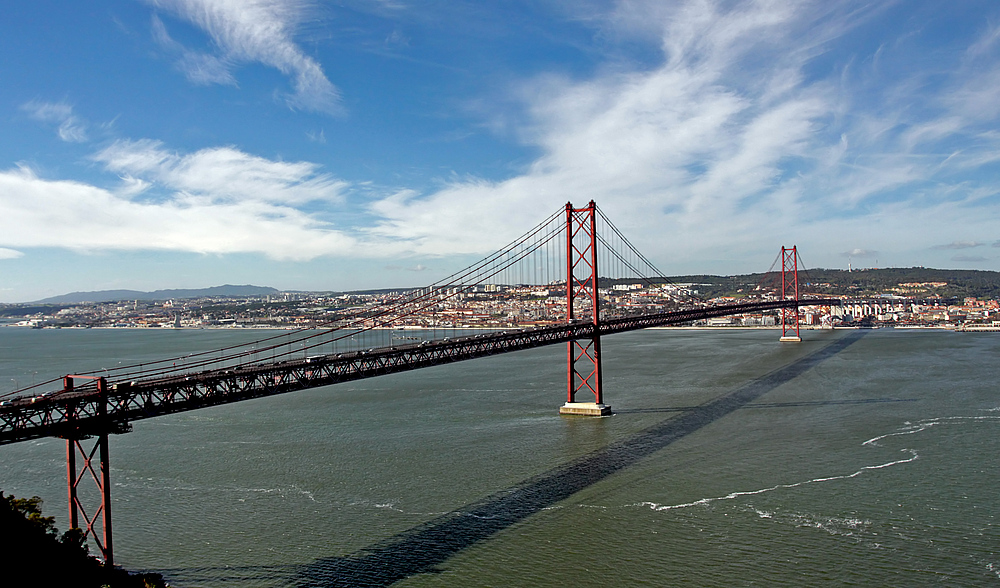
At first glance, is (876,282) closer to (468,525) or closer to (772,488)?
(772,488)

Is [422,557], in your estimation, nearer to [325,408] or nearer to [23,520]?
[23,520]

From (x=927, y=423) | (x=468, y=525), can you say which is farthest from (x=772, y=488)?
(x=927, y=423)

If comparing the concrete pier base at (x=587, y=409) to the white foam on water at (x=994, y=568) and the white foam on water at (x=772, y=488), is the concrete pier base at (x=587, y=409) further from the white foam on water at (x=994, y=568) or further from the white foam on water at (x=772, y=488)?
the white foam on water at (x=994, y=568)

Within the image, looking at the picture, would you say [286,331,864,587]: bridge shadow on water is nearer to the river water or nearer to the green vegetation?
the river water

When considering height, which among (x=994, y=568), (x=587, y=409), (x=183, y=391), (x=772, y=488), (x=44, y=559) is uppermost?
(x=183, y=391)

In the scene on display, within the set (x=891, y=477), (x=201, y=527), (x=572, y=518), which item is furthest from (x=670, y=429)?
(x=201, y=527)

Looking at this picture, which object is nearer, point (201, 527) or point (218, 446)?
point (201, 527)

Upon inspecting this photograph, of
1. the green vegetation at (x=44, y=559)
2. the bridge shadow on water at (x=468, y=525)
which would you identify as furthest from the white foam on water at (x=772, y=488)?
the green vegetation at (x=44, y=559)
